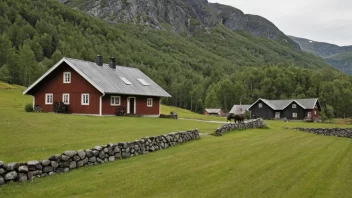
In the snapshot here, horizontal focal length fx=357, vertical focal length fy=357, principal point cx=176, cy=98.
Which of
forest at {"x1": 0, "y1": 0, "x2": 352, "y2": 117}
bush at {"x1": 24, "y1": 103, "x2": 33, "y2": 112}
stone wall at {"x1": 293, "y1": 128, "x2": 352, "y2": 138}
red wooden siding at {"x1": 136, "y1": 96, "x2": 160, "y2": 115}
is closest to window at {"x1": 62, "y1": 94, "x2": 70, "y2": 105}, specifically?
bush at {"x1": 24, "y1": 103, "x2": 33, "y2": 112}

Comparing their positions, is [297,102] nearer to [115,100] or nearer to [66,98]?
[115,100]

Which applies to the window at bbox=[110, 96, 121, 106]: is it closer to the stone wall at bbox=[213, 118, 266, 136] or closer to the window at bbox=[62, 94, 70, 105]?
the window at bbox=[62, 94, 70, 105]

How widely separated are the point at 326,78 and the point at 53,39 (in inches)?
4557

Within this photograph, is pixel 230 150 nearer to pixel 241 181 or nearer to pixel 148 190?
pixel 241 181

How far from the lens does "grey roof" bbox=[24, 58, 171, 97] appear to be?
126 feet

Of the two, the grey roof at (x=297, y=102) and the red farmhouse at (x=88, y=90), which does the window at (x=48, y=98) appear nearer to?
the red farmhouse at (x=88, y=90)

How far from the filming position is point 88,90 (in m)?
38.7

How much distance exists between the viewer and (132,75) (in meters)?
47.4

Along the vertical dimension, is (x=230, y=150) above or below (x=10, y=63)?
below

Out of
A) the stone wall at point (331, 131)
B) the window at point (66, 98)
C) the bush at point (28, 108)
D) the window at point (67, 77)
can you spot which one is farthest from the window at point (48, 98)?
the stone wall at point (331, 131)

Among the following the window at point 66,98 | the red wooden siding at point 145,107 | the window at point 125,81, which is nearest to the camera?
the window at point 66,98

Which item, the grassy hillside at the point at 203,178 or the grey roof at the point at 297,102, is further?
the grey roof at the point at 297,102

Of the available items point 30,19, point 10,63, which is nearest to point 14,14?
point 30,19

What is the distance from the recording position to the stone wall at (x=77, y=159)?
10913mm
